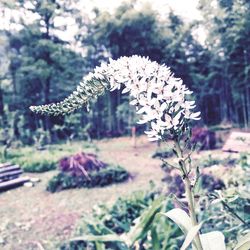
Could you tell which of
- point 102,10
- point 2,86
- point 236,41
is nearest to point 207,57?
point 236,41

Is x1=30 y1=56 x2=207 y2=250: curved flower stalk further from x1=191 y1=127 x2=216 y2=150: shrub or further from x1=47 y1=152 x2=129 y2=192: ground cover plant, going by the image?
x1=191 y1=127 x2=216 y2=150: shrub

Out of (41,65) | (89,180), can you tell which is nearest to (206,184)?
(89,180)

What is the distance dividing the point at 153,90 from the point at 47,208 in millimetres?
4067

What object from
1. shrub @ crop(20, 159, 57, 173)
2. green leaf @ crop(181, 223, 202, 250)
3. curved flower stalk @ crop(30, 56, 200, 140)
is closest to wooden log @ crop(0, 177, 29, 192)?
shrub @ crop(20, 159, 57, 173)

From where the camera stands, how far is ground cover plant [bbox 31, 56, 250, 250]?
867 millimetres

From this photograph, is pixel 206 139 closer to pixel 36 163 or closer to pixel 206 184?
pixel 36 163

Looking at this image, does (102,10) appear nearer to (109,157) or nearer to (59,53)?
(59,53)

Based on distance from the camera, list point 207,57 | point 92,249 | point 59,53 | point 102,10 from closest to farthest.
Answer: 1. point 92,249
2. point 59,53
3. point 102,10
4. point 207,57

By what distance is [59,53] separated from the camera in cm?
1191

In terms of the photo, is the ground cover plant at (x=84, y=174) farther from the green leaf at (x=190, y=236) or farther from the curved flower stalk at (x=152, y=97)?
the green leaf at (x=190, y=236)

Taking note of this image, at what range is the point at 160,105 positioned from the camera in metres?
0.89

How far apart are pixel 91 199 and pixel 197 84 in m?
9.43

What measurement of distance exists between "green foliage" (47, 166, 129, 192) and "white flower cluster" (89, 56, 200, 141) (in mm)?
4766

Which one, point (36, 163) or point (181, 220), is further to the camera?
point (36, 163)
